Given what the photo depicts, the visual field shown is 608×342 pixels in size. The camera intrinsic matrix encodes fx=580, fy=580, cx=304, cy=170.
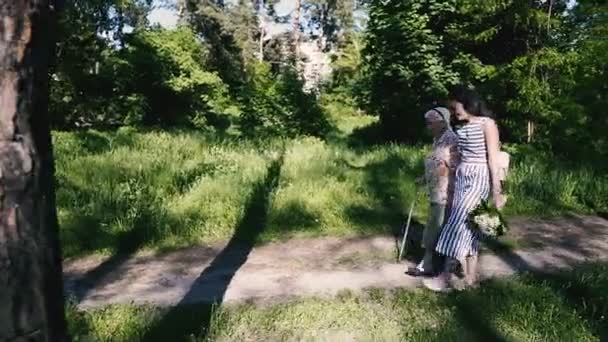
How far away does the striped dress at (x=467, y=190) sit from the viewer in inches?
196

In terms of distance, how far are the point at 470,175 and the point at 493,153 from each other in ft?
1.03

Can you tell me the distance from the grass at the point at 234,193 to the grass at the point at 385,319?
210 cm

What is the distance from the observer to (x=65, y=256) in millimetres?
6164

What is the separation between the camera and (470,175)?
5062 mm

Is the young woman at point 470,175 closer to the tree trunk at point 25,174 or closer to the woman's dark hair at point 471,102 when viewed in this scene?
the woman's dark hair at point 471,102

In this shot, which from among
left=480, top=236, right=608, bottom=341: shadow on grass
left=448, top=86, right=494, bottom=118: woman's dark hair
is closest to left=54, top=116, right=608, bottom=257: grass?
left=480, top=236, right=608, bottom=341: shadow on grass

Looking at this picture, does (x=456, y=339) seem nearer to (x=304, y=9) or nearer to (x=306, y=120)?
(x=306, y=120)

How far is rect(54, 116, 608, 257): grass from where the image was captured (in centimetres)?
693

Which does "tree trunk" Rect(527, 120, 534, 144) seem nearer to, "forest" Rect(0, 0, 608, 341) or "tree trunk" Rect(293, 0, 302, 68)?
"forest" Rect(0, 0, 608, 341)

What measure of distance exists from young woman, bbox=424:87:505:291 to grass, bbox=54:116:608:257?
81.5 inches

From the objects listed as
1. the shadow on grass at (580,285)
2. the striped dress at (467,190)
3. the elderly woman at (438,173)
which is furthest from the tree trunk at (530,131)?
the striped dress at (467,190)

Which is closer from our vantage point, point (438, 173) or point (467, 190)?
point (467, 190)

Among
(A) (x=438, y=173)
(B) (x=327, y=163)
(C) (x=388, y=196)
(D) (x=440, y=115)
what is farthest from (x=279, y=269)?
(B) (x=327, y=163)

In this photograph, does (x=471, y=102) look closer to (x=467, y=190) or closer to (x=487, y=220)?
(x=467, y=190)
